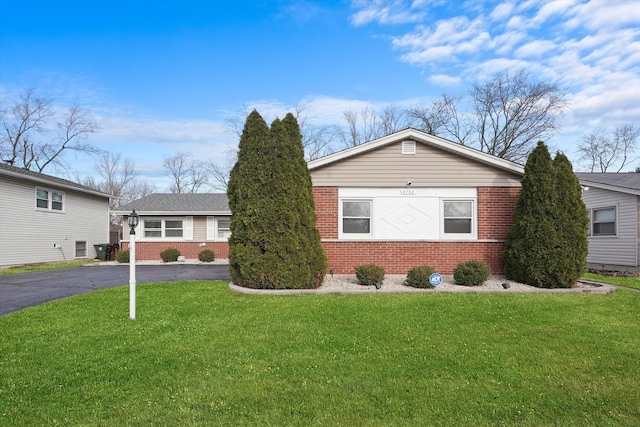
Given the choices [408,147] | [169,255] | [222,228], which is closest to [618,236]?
[408,147]

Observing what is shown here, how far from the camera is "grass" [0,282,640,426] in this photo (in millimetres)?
3562

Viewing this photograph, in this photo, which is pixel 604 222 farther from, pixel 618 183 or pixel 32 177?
pixel 32 177

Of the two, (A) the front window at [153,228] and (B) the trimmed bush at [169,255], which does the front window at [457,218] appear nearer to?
(B) the trimmed bush at [169,255]

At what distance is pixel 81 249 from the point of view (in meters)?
22.3

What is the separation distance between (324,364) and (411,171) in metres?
8.36

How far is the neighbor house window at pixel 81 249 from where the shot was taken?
21922 millimetres

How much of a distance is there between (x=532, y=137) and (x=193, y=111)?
26.4 metres

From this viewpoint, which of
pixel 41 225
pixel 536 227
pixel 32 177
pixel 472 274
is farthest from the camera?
pixel 41 225

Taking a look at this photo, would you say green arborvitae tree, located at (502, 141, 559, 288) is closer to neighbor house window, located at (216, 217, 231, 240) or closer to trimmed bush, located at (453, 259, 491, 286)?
trimmed bush, located at (453, 259, 491, 286)

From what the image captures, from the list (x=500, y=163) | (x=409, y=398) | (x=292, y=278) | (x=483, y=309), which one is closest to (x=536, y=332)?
(x=483, y=309)

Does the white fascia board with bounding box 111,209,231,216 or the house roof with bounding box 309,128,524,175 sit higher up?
the house roof with bounding box 309,128,524,175

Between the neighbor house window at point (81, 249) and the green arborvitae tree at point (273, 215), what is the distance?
1598 centimetres

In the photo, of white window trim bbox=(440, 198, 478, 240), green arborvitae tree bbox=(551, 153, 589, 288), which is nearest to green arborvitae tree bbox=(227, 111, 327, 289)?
white window trim bbox=(440, 198, 478, 240)

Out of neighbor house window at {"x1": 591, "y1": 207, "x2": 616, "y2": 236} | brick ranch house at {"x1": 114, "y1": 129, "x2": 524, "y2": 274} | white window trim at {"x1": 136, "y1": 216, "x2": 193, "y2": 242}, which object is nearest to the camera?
brick ranch house at {"x1": 114, "y1": 129, "x2": 524, "y2": 274}
